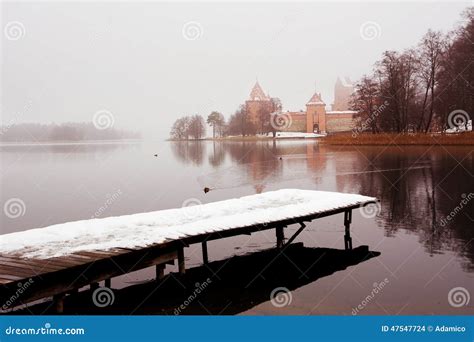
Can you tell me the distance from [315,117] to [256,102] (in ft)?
65.4

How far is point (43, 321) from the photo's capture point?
266 inches

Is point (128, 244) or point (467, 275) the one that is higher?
point (128, 244)

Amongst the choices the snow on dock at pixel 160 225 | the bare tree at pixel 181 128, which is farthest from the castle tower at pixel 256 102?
the snow on dock at pixel 160 225

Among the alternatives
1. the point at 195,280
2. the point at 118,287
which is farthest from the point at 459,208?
the point at 118,287

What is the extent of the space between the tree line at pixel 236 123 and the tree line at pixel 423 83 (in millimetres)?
61409

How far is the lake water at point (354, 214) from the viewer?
10164mm

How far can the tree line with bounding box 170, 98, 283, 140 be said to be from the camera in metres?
143

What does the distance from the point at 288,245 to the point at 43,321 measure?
853cm

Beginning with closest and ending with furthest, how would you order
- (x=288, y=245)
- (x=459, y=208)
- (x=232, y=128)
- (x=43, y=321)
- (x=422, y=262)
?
(x=43, y=321)
(x=422, y=262)
(x=288, y=245)
(x=459, y=208)
(x=232, y=128)

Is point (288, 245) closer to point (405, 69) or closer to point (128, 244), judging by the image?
point (128, 244)

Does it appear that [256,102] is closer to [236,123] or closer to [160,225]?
[236,123]

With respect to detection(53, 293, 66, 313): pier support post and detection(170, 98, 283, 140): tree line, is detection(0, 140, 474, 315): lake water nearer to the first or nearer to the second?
detection(53, 293, 66, 313): pier support post

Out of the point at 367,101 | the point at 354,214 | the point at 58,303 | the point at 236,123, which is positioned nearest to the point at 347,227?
the point at 354,214

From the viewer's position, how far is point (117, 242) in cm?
980
